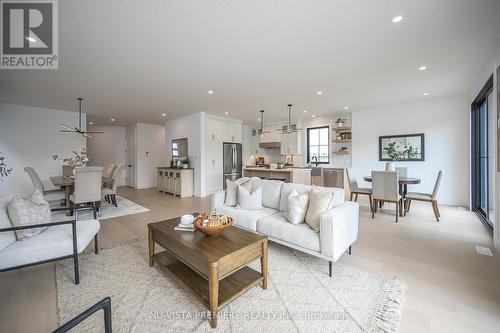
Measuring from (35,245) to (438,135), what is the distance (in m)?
7.56

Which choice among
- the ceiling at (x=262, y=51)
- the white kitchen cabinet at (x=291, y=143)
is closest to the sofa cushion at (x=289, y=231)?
the ceiling at (x=262, y=51)

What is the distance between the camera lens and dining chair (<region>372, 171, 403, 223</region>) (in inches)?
156

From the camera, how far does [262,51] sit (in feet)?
9.43

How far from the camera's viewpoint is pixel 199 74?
367 centimetres

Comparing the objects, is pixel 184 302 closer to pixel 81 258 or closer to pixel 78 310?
pixel 78 310

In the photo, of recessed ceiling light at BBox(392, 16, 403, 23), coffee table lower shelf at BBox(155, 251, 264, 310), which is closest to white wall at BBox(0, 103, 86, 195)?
coffee table lower shelf at BBox(155, 251, 264, 310)

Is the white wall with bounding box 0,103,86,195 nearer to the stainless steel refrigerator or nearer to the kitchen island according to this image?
the stainless steel refrigerator

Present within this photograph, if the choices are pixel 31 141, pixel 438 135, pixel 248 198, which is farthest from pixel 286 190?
pixel 31 141

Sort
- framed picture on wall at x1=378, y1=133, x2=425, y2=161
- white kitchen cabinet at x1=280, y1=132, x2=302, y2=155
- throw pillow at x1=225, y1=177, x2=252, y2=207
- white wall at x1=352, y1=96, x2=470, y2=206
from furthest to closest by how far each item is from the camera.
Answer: white kitchen cabinet at x1=280, y1=132, x2=302, y2=155, framed picture on wall at x1=378, y1=133, x2=425, y2=161, white wall at x1=352, y1=96, x2=470, y2=206, throw pillow at x1=225, y1=177, x2=252, y2=207

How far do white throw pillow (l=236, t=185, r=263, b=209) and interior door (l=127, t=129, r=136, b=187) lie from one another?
709cm

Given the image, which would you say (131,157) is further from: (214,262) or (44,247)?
(214,262)

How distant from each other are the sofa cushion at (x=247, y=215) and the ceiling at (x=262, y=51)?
2208 millimetres

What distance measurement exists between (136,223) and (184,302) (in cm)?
257

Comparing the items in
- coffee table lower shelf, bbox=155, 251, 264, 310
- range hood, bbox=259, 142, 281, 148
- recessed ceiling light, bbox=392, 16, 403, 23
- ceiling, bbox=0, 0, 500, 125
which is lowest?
coffee table lower shelf, bbox=155, 251, 264, 310
